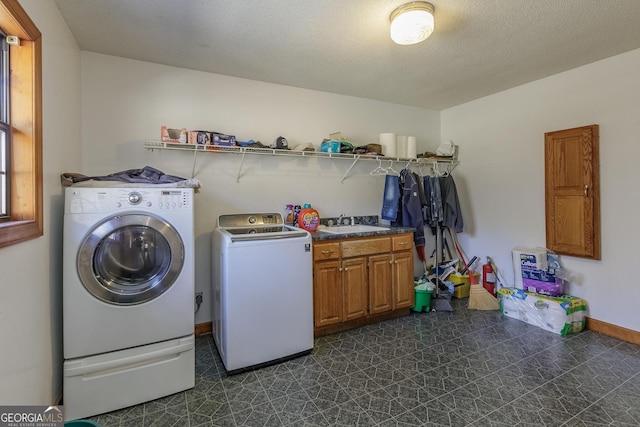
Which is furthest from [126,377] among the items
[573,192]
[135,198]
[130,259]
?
[573,192]

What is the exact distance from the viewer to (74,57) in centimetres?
218

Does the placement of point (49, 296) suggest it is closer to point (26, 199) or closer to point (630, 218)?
point (26, 199)

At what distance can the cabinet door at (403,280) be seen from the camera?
10.0 feet

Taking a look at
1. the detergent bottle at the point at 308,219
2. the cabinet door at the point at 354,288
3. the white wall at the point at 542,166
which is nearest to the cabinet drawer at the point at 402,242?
the cabinet door at the point at 354,288

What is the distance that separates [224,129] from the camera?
285 cm

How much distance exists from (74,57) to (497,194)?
416cm

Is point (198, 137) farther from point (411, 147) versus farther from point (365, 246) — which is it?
point (411, 147)

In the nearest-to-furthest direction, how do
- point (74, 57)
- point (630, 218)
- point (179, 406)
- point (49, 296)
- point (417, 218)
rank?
1. point (49, 296)
2. point (179, 406)
3. point (74, 57)
4. point (630, 218)
5. point (417, 218)

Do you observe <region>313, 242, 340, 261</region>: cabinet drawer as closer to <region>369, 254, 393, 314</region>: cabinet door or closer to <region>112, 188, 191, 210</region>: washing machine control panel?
<region>369, 254, 393, 314</region>: cabinet door

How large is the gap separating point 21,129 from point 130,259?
0.83 meters

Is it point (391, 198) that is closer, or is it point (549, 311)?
point (549, 311)

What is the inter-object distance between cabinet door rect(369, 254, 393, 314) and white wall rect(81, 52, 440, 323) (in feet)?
2.56

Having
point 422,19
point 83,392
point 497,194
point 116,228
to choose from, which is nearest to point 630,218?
point 497,194

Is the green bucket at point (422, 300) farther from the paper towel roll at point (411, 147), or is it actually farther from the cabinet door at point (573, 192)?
the paper towel roll at point (411, 147)
